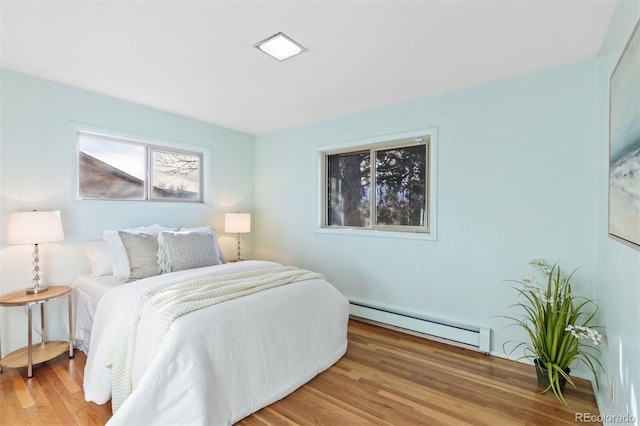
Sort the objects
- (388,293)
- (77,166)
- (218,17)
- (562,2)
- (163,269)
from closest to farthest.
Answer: (562,2)
(218,17)
(163,269)
(77,166)
(388,293)

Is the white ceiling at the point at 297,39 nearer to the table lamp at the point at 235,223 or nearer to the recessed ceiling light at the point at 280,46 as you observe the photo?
the recessed ceiling light at the point at 280,46

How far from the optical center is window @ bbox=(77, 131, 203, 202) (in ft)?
9.66

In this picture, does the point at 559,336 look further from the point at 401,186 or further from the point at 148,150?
the point at 148,150

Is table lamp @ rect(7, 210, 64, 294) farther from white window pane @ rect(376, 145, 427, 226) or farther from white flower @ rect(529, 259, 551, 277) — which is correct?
white flower @ rect(529, 259, 551, 277)

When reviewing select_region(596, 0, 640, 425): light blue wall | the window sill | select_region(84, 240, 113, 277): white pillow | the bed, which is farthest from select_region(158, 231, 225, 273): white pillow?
select_region(596, 0, 640, 425): light blue wall

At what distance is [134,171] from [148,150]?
11.3 inches

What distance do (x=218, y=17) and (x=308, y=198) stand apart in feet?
7.79

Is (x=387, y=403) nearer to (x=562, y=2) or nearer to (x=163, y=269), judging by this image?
(x=163, y=269)

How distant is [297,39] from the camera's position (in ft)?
6.44

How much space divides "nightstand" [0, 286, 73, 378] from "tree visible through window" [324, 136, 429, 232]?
2.72 meters

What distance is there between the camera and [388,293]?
320 centimetres

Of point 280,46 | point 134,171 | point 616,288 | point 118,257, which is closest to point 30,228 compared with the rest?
point 118,257

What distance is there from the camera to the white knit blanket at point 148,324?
1639 millimetres

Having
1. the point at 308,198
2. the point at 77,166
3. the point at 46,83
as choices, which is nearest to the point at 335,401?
the point at 308,198
